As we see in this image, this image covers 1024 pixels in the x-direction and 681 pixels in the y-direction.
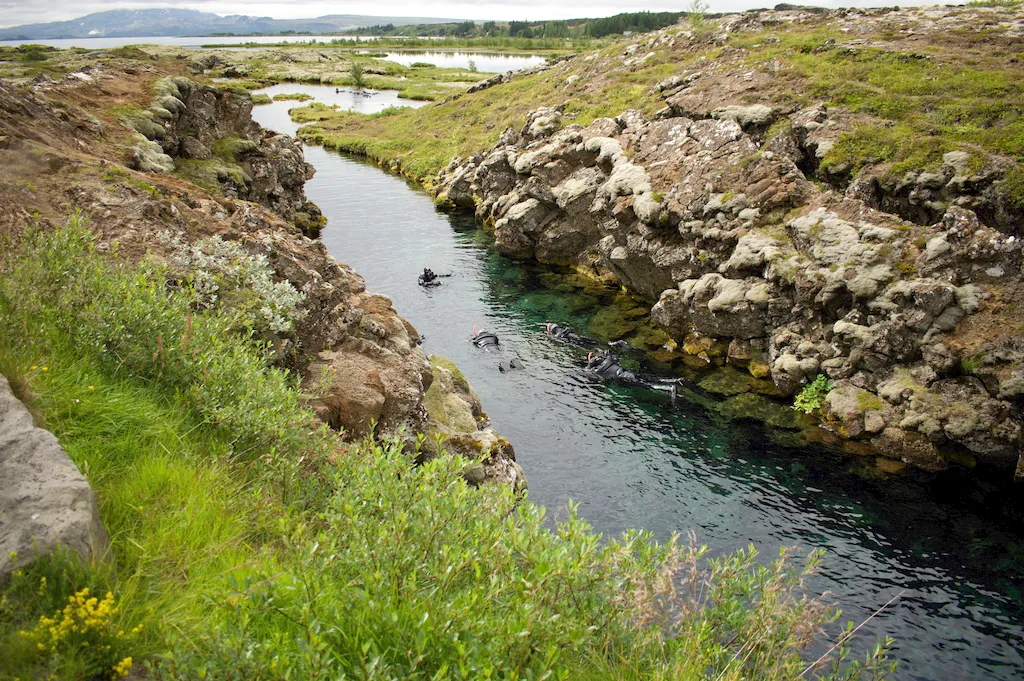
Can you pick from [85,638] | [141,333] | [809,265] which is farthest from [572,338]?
[85,638]

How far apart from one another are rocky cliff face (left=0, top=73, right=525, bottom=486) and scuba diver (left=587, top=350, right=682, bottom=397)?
10.1 metres

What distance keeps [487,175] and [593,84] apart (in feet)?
59.5

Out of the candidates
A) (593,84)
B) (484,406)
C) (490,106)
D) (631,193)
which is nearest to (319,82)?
(490,106)

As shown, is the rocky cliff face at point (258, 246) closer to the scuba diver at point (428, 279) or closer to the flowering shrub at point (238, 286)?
the flowering shrub at point (238, 286)

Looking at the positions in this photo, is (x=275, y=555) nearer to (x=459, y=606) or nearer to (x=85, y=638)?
(x=85, y=638)

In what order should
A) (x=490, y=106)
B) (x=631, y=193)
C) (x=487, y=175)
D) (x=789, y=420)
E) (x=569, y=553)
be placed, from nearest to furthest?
(x=569, y=553) → (x=789, y=420) → (x=631, y=193) → (x=487, y=175) → (x=490, y=106)

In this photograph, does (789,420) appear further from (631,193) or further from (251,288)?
(251,288)

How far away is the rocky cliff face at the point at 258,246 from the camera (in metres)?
14.2

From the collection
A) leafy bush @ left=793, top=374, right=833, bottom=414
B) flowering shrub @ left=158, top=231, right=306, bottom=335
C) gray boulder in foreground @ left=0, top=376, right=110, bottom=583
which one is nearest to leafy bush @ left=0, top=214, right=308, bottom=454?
flowering shrub @ left=158, top=231, right=306, bottom=335

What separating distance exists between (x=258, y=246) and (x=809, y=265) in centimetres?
2443

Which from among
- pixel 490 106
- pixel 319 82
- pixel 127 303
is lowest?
pixel 127 303

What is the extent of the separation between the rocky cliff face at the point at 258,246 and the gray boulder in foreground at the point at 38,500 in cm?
467

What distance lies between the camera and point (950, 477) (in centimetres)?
2238

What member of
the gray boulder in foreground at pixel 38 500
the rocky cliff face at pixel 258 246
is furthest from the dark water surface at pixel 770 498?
the gray boulder in foreground at pixel 38 500
